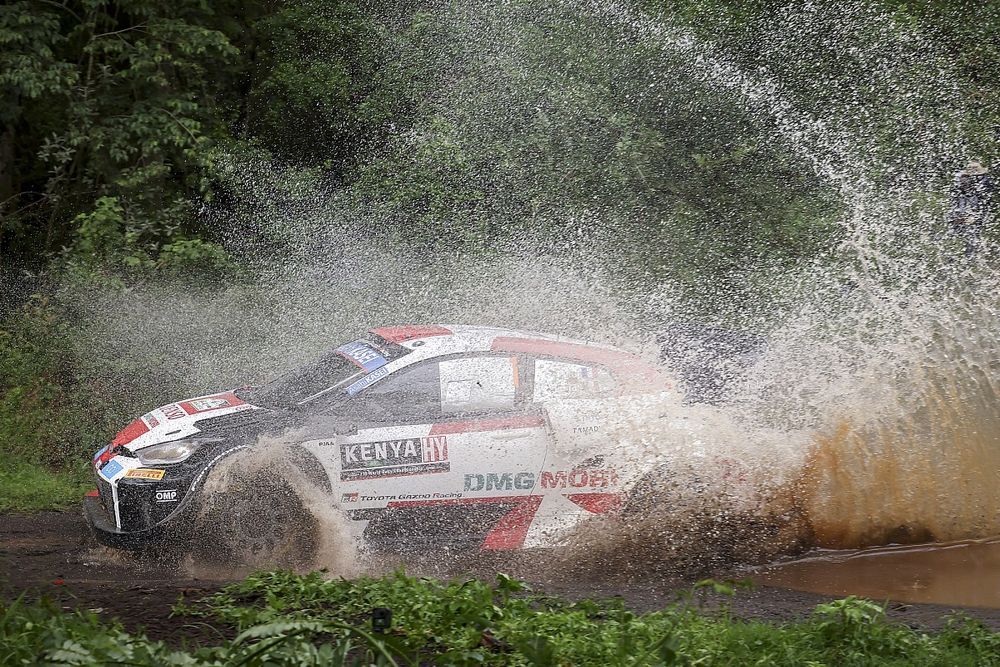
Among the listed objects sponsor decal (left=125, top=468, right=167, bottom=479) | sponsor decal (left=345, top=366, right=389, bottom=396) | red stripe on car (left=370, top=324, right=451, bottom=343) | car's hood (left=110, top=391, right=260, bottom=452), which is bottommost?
sponsor decal (left=125, top=468, right=167, bottom=479)

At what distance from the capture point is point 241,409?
6.73m

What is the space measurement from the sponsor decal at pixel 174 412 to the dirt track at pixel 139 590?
0.98 metres

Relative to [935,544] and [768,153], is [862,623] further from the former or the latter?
[768,153]

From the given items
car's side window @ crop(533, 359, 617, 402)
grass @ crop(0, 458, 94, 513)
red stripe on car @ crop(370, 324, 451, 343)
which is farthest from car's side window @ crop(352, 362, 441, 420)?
grass @ crop(0, 458, 94, 513)

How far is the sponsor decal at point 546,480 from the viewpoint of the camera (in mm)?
6250

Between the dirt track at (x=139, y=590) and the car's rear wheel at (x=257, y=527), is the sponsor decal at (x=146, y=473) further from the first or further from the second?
the dirt track at (x=139, y=590)

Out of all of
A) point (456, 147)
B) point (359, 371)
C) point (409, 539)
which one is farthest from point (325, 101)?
point (409, 539)

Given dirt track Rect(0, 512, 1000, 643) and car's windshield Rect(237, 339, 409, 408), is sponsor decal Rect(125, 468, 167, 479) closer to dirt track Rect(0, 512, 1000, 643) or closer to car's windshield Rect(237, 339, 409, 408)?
dirt track Rect(0, 512, 1000, 643)

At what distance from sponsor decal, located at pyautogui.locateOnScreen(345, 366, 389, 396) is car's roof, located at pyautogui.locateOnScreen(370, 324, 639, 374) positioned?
30 cm

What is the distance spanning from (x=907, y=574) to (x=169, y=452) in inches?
196

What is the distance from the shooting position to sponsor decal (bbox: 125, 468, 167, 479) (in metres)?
6.16

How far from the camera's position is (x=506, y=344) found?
6.84m

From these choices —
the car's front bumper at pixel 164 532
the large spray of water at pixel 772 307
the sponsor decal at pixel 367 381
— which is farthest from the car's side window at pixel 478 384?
the car's front bumper at pixel 164 532

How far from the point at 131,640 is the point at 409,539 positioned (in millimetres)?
2615
